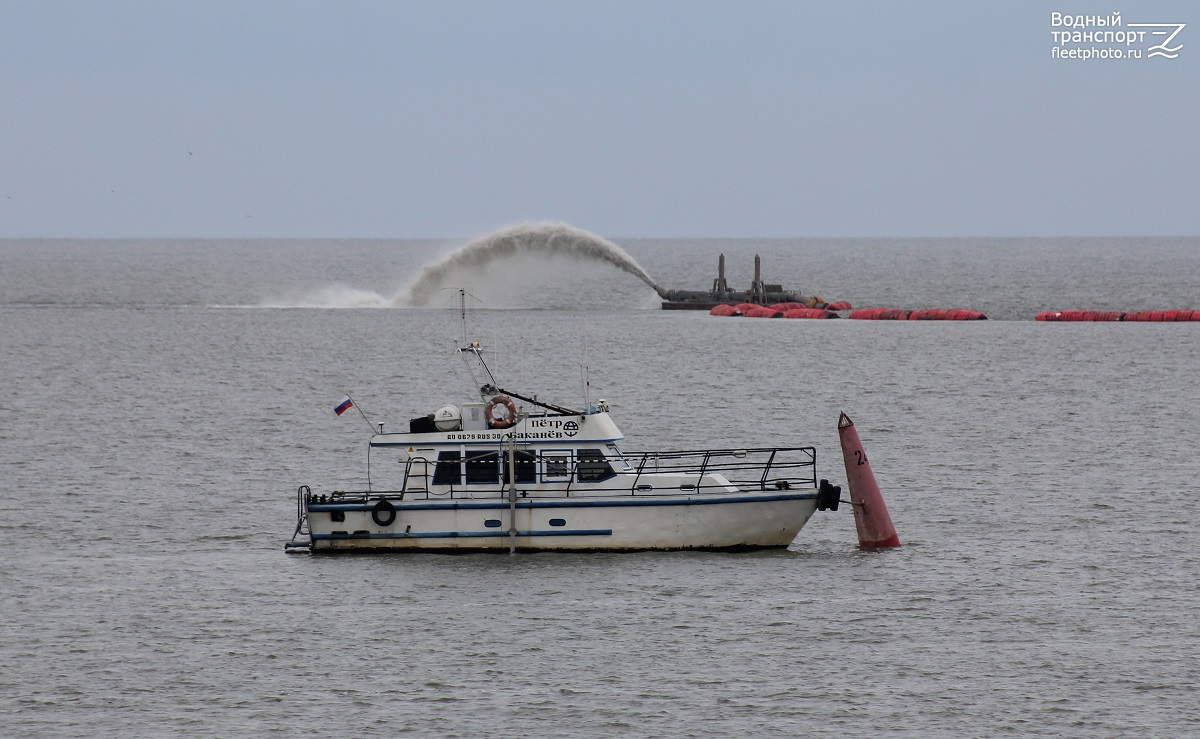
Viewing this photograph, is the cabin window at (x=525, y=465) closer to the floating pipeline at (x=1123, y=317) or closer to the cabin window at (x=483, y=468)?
the cabin window at (x=483, y=468)

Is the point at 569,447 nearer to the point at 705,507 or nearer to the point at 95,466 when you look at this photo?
the point at 705,507

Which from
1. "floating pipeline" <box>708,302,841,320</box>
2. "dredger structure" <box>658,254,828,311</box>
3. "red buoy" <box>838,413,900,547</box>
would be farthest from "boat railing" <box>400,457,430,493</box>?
"dredger structure" <box>658,254,828,311</box>

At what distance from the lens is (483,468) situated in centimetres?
3641

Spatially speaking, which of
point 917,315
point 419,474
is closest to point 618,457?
point 419,474

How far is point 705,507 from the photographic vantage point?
3594 centimetres

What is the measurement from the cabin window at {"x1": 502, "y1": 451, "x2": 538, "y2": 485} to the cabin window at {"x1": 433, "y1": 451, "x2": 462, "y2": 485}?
3.76 feet

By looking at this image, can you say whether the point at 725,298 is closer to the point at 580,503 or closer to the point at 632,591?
the point at 580,503

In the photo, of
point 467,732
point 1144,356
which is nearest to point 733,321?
point 1144,356

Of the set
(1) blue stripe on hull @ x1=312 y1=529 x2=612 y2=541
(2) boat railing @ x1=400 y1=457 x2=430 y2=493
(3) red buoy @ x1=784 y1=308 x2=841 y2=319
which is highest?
(3) red buoy @ x1=784 y1=308 x2=841 y2=319

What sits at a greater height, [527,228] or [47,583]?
[527,228]

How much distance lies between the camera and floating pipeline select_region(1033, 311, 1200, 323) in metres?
117

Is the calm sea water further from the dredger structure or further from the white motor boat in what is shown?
the dredger structure

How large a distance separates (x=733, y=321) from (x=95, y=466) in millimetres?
75647

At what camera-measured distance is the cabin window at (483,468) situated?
1431 inches
